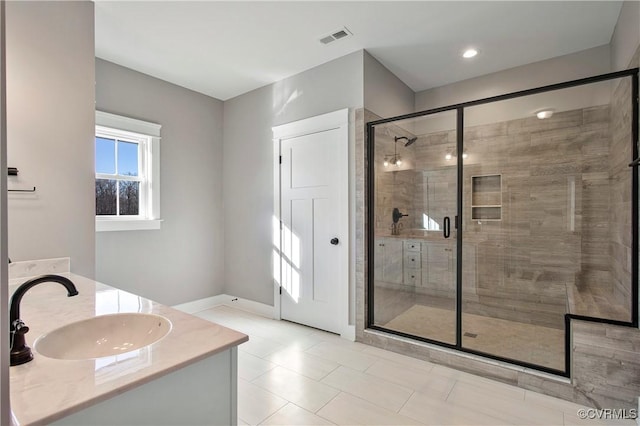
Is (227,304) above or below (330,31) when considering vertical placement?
below

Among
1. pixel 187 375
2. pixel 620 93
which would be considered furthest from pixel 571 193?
pixel 187 375

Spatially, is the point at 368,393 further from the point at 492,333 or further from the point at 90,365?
the point at 90,365

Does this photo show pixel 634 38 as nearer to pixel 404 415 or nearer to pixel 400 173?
pixel 400 173

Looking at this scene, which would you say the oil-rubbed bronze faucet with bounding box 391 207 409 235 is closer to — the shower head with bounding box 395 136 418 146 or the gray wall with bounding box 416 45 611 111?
the shower head with bounding box 395 136 418 146

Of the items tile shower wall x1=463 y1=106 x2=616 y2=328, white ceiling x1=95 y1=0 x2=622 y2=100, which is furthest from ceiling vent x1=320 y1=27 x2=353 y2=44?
tile shower wall x1=463 y1=106 x2=616 y2=328

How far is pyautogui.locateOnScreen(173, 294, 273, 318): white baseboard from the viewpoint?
3.83m

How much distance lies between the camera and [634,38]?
2119 millimetres

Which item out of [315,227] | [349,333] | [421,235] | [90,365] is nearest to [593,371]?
[349,333]

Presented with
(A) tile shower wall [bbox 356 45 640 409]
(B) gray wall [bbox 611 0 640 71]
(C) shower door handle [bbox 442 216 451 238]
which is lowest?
(A) tile shower wall [bbox 356 45 640 409]

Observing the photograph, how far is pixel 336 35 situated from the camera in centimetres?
277

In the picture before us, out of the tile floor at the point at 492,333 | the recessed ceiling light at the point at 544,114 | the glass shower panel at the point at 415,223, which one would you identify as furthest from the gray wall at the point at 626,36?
the tile floor at the point at 492,333

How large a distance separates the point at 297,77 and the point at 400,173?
5.43 feet

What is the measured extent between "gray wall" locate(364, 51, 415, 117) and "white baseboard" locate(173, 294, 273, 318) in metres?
2.63
